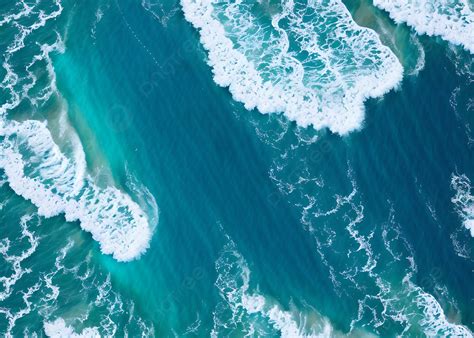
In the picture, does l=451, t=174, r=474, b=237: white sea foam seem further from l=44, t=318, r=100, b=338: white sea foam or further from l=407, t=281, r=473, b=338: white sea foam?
l=44, t=318, r=100, b=338: white sea foam

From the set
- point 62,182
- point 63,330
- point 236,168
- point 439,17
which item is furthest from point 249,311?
point 439,17

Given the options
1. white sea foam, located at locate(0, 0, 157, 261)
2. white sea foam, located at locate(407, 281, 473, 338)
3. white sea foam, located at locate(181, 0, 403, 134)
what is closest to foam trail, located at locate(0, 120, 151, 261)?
white sea foam, located at locate(0, 0, 157, 261)

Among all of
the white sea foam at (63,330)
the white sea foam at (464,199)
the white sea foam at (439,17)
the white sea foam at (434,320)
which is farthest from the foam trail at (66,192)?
the white sea foam at (439,17)

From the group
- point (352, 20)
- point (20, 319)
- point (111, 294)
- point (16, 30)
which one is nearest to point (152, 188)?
point (111, 294)

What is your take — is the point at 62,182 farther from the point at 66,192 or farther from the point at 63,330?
the point at 63,330

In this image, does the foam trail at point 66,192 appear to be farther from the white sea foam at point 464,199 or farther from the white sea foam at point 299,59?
the white sea foam at point 464,199

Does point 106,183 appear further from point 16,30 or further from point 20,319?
point 16,30
